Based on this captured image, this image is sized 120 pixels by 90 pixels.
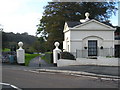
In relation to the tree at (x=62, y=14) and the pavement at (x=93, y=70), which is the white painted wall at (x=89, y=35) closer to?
the pavement at (x=93, y=70)

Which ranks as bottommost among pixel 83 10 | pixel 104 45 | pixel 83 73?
pixel 83 73

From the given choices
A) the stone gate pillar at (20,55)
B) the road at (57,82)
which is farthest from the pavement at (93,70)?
the stone gate pillar at (20,55)

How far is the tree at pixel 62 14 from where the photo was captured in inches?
1587

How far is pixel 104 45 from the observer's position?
26.1 metres

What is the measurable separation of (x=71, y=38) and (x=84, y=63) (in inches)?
210

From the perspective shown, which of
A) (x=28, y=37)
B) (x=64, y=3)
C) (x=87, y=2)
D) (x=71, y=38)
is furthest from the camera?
(x=28, y=37)

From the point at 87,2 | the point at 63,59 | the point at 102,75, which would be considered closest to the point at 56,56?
the point at 63,59

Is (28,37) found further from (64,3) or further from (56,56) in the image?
(56,56)

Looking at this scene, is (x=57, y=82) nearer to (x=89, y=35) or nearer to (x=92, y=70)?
(x=92, y=70)

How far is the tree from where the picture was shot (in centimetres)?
4031

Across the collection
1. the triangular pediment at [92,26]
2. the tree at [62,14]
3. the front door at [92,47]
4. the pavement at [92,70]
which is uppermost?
the tree at [62,14]

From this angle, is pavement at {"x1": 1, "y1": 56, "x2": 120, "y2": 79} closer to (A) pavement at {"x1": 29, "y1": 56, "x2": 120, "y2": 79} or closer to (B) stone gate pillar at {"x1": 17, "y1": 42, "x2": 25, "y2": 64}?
(A) pavement at {"x1": 29, "y1": 56, "x2": 120, "y2": 79}

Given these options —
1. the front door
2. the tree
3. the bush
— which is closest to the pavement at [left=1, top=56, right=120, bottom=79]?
the bush

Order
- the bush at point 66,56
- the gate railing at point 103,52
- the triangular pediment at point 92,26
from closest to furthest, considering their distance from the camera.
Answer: the bush at point 66,56 < the gate railing at point 103,52 < the triangular pediment at point 92,26
